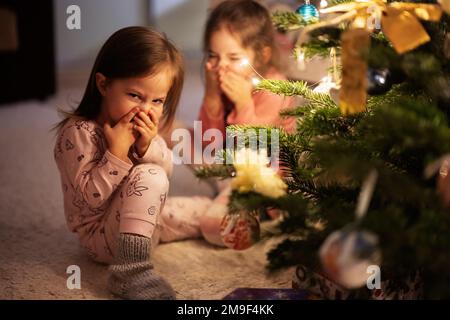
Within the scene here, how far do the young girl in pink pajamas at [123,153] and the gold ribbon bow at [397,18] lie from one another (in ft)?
1.10

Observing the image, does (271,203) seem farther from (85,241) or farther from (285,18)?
(85,241)

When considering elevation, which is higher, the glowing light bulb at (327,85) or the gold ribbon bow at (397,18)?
the gold ribbon bow at (397,18)

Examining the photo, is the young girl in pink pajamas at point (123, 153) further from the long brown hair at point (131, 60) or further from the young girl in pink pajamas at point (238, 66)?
the young girl in pink pajamas at point (238, 66)

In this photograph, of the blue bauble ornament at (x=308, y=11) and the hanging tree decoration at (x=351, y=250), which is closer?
the hanging tree decoration at (x=351, y=250)

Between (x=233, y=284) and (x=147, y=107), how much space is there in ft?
1.15

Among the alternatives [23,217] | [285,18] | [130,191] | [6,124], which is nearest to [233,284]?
[130,191]

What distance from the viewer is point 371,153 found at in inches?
34.2

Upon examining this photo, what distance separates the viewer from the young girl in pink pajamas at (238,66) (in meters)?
1.38

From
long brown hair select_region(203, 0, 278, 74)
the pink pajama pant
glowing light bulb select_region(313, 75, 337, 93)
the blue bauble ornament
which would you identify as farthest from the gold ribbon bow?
long brown hair select_region(203, 0, 278, 74)

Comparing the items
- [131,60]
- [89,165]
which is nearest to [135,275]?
[89,165]

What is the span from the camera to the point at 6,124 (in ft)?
7.20

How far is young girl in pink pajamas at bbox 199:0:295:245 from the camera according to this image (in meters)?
1.38

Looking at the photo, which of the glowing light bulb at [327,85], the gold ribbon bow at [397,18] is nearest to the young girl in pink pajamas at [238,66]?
the glowing light bulb at [327,85]

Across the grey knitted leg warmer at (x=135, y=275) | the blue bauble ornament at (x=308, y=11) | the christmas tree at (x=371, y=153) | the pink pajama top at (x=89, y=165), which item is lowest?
the grey knitted leg warmer at (x=135, y=275)
